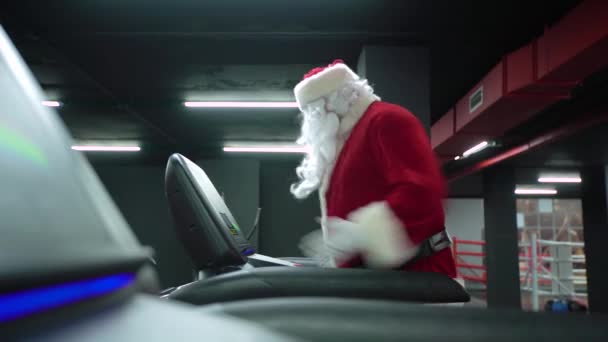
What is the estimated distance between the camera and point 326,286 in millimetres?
850

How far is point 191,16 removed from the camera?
11.2 ft

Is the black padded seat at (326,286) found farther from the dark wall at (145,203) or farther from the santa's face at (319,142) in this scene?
the dark wall at (145,203)

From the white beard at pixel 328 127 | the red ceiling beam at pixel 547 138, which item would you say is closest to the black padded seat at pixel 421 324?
the white beard at pixel 328 127

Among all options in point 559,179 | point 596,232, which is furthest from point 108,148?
point 559,179

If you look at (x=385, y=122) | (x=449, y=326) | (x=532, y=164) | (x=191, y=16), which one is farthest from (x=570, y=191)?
(x=449, y=326)

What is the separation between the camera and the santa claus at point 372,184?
3.48ft

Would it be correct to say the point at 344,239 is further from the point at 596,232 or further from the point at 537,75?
the point at 596,232

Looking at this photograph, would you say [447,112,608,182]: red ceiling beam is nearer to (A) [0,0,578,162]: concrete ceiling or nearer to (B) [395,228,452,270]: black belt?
(A) [0,0,578,162]: concrete ceiling

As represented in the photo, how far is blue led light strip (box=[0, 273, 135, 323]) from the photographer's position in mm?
173

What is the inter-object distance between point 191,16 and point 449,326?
352 cm

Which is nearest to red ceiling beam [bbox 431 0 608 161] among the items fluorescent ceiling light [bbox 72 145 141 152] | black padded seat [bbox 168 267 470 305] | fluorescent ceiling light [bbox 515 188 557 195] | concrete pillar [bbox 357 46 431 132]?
concrete pillar [bbox 357 46 431 132]

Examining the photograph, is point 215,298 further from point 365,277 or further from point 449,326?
point 449,326

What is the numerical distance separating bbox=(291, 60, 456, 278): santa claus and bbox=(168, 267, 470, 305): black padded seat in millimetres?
162

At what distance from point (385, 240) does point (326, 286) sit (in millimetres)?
246
